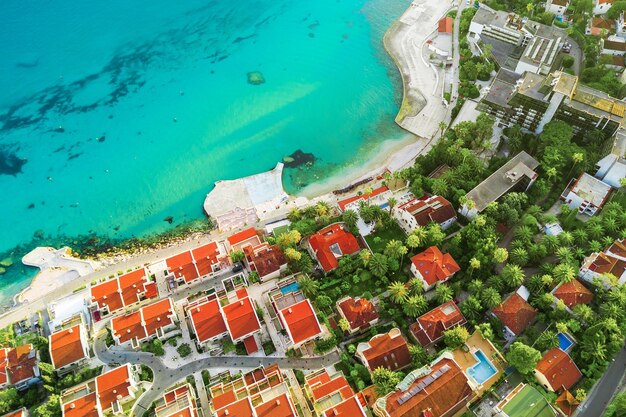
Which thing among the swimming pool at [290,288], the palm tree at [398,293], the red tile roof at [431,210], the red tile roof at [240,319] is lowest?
the palm tree at [398,293]

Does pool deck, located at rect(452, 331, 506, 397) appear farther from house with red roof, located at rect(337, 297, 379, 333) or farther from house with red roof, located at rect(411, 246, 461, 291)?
house with red roof, located at rect(337, 297, 379, 333)

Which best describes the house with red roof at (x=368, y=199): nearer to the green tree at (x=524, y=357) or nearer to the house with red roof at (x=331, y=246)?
the house with red roof at (x=331, y=246)

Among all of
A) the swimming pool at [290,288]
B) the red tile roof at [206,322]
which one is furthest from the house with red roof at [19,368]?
the swimming pool at [290,288]

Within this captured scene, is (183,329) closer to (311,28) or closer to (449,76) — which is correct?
(449,76)

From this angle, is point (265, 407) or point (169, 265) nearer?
point (265, 407)

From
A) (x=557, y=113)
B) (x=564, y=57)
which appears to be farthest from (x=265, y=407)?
(x=564, y=57)

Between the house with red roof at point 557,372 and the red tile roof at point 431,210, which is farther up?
the red tile roof at point 431,210

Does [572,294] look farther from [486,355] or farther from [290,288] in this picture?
[290,288]
